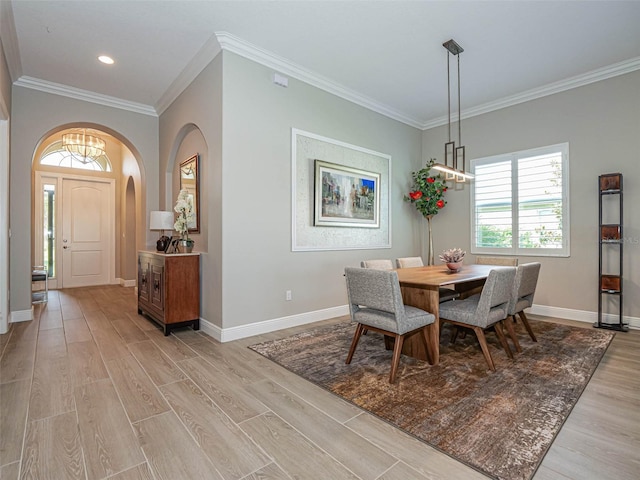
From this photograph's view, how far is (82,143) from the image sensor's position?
6.20 meters

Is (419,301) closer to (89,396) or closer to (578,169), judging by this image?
(89,396)

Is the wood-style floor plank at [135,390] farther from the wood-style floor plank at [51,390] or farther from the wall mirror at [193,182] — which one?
the wall mirror at [193,182]

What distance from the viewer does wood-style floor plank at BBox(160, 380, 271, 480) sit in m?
1.54

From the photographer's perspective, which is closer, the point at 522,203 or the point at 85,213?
the point at 522,203

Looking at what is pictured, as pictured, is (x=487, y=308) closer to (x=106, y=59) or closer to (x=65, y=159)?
(x=106, y=59)

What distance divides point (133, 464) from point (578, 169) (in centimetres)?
534

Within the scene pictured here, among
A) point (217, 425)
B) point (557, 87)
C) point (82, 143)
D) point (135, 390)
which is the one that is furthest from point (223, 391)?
point (82, 143)

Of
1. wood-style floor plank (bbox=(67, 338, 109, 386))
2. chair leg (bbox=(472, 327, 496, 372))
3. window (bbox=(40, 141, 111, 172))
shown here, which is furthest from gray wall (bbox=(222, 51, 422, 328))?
window (bbox=(40, 141, 111, 172))

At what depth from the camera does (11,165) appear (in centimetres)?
408

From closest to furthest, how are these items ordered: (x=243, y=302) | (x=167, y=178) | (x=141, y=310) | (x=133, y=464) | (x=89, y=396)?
(x=133, y=464) → (x=89, y=396) → (x=243, y=302) → (x=141, y=310) → (x=167, y=178)

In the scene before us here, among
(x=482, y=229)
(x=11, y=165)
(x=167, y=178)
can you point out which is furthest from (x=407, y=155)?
(x=11, y=165)

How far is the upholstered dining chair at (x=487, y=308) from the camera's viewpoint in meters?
2.58

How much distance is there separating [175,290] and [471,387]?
3.02m

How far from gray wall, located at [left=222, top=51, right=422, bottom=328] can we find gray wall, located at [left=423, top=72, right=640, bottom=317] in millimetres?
2528
